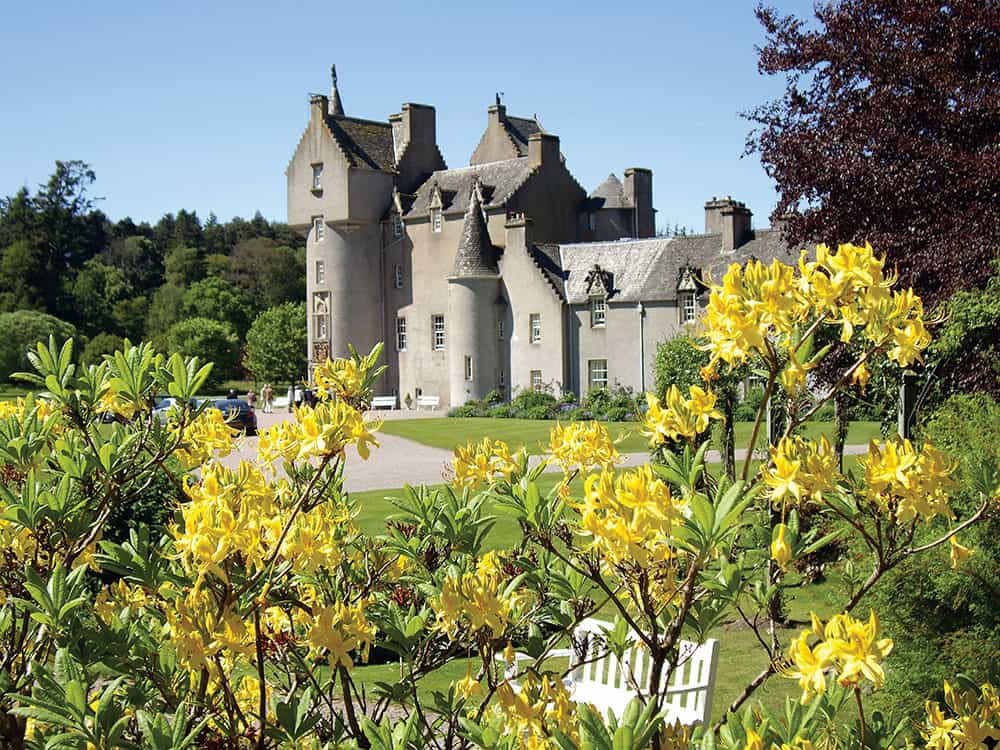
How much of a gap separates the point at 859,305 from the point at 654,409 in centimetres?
65

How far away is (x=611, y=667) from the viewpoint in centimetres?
733

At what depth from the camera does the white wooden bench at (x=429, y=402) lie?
163 feet

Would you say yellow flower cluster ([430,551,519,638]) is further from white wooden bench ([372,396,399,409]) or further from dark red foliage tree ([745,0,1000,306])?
white wooden bench ([372,396,399,409])

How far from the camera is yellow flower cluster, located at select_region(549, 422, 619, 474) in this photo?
3.38 metres

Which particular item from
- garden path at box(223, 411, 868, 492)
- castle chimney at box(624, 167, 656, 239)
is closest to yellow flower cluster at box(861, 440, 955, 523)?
garden path at box(223, 411, 868, 492)

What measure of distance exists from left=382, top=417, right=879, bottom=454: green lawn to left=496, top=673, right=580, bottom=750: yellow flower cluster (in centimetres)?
2280

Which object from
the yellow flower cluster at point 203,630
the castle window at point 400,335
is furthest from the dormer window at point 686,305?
the yellow flower cluster at point 203,630

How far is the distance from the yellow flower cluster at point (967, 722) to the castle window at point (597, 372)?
135 feet

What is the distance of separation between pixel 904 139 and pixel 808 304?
40.6 ft

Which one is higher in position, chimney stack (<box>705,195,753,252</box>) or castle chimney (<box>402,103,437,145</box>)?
castle chimney (<box>402,103,437,145</box>)

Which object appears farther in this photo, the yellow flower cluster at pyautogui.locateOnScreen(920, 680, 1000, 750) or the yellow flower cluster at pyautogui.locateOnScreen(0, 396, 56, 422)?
the yellow flower cluster at pyautogui.locateOnScreen(0, 396, 56, 422)

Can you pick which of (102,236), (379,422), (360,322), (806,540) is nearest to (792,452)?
(806,540)

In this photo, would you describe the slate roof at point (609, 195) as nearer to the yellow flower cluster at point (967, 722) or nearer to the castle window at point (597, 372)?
the castle window at point (597, 372)

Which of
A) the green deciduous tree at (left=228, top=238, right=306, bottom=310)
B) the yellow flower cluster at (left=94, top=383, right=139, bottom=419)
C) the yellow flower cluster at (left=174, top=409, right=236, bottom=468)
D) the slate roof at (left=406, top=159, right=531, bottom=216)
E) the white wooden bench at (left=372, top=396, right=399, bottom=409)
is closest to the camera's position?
the yellow flower cluster at (left=94, top=383, right=139, bottom=419)
